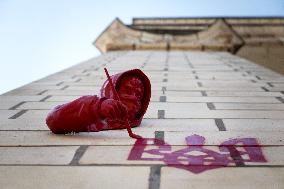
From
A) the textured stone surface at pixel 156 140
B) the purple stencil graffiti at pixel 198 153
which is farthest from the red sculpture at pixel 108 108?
the purple stencil graffiti at pixel 198 153

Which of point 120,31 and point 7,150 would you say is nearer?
point 7,150

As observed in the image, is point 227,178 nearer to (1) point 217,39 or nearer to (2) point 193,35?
(1) point 217,39

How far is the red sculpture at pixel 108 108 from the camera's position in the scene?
1726 mm

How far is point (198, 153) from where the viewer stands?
1545 mm

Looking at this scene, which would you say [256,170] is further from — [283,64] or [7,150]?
[283,64]

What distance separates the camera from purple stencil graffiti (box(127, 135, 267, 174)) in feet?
4.67

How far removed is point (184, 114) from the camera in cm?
234

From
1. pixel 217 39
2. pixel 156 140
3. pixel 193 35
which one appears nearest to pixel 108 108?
pixel 156 140

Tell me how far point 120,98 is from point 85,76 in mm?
2340

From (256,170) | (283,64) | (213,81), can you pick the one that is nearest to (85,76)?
(213,81)

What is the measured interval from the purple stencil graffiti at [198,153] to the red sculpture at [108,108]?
0.55 ft

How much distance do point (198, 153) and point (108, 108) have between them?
42 cm

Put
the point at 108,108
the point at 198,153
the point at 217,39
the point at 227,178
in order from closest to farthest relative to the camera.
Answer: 1. the point at 227,178
2. the point at 198,153
3. the point at 108,108
4. the point at 217,39

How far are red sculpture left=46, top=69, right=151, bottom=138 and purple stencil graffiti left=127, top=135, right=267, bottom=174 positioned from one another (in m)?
0.17
